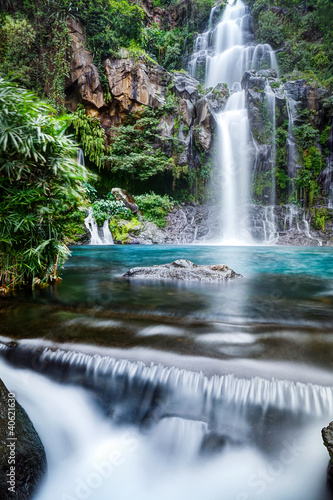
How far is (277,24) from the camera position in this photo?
2044 centimetres

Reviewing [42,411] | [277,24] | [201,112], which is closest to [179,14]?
[277,24]

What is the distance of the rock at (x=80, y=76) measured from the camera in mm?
13609

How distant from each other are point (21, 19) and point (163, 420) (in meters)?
17.2

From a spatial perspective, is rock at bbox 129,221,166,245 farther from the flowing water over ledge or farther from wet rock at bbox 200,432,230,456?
wet rock at bbox 200,432,230,456

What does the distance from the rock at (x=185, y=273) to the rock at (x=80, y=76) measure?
12.7 m

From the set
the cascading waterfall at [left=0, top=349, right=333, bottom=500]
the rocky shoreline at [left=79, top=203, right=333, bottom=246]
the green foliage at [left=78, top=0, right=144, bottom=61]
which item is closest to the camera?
the cascading waterfall at [left=0, top=349, right=333, bottom=500]

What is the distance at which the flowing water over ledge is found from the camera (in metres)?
1.58

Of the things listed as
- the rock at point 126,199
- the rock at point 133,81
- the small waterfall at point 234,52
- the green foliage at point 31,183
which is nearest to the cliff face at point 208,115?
the rock at point 133,81

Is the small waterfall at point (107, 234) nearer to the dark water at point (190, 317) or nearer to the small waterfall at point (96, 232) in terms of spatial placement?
the small waterfall at point (96, 232)

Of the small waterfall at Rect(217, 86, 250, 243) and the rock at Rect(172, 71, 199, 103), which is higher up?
the rock at Rect(172, 71, 199, 103)

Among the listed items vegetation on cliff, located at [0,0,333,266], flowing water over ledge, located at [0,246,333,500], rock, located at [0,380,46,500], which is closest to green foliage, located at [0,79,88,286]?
flowing water over ledge, located at [0,246,333,500]

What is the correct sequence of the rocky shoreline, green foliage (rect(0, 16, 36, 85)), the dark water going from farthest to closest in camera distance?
1. the rocky shoreline
2. green foliage (rect(0, 16, 36, 85))
3. the dark water

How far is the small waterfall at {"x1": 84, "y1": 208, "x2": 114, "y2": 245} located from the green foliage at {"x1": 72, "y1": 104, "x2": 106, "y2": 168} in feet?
12.3

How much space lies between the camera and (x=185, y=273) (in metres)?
5.02
